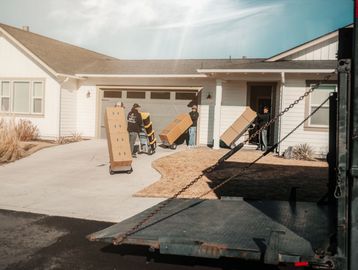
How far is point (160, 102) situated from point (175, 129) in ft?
8.67

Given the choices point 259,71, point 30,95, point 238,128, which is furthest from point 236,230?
point 30,95

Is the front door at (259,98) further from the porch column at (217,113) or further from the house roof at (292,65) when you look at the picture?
the porch column at (217,113)

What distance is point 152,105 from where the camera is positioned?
19.2m

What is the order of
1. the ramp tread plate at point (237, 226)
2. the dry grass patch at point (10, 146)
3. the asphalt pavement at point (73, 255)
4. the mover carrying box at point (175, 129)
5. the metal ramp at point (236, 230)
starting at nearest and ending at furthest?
1. the metal ramp at point (236, 230)
2. the ramp tread plate at point (237, 226)
3. the asphalt pavement at point (73, 255)
4. the dry grass patch at point (10, 146)
5. the mover carrying box at point (175, 129)

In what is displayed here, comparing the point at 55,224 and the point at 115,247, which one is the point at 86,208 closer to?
the point at 55,224

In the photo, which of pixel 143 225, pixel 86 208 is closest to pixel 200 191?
pixel 86 208

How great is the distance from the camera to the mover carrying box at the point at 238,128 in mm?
16906

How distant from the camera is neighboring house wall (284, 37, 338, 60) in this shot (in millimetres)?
16359

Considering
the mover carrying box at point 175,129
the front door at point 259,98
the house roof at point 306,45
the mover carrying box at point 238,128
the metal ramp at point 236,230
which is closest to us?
the metal ramp at point 236,230

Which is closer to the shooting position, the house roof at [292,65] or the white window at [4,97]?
the house roof at [292,65]

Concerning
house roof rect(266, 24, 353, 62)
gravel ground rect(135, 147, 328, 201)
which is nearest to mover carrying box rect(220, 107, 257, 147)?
gravel ground rect(135, 147, 328, 201)

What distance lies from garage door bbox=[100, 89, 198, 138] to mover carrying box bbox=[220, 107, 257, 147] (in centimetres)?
254

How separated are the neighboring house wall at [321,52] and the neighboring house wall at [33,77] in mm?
11480

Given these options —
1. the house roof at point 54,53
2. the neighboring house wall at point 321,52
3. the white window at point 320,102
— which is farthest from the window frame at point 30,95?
the white window at point 320,102
